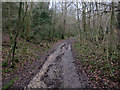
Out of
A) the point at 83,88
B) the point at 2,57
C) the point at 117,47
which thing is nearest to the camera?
the point at 83,88

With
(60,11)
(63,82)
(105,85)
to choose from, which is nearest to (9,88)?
(63,82)

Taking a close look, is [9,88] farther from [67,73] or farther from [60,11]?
[60,11]

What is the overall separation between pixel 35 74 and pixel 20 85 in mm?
1463

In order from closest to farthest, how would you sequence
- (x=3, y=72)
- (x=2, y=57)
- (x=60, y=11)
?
(x=3, y=72)
(x=2, y=57)
(x=60, y=11)

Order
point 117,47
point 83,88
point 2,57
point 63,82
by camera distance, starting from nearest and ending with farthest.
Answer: point 83,88
point 63,82
point 2,57
point 117,47

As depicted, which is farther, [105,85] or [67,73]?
[67,73]

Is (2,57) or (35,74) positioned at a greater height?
(2,57)

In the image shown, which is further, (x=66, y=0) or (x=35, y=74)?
(x=66, y=0)

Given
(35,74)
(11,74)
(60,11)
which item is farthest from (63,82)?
(60,11)

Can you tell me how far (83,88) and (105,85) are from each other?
4.01 feet

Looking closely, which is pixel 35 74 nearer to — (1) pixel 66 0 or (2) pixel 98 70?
(2) pixel 98 70

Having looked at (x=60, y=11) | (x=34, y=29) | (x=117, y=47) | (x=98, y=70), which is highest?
(x=60, y=11)

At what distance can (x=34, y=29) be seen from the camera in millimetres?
19000

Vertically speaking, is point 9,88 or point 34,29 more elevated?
point 34,29
